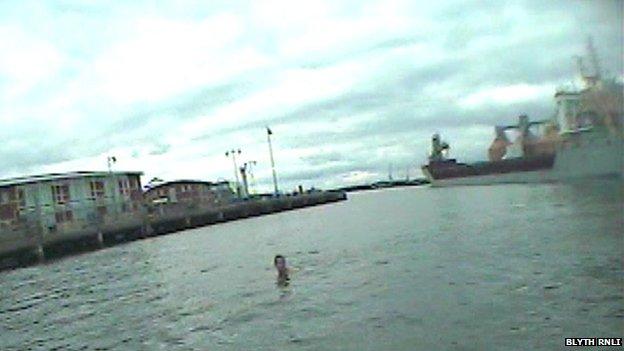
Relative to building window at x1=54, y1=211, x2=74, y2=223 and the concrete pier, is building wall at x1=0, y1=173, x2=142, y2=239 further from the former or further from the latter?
the concrete pier

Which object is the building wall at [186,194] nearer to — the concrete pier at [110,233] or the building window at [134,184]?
the concrete pier at [110,233]

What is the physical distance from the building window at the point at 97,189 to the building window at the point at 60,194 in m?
3.77

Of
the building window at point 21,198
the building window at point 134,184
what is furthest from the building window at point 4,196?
the building window at point 134,184

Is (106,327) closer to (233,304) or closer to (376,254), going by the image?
(233,304)

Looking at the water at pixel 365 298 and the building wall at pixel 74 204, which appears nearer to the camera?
the water at pixel 365 298

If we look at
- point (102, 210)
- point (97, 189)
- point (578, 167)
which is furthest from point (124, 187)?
point (578, 167)

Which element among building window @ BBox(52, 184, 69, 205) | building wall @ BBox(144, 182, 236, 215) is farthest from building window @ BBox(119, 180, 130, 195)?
building wall @ BBox(144, 182, 236, 215)

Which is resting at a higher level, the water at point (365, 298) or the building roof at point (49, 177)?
the building roof at point (49, 177)

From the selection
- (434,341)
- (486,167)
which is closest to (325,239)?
(434,341)

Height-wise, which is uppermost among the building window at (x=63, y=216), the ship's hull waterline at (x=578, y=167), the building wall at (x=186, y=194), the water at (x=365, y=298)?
the building wall at (x=186, y=194)

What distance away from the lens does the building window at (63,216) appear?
7488 centimetres

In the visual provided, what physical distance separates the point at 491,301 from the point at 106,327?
10939mm

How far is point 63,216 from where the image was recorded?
7594 centimetres

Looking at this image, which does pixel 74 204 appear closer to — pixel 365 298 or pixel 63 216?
pixel 63 216
